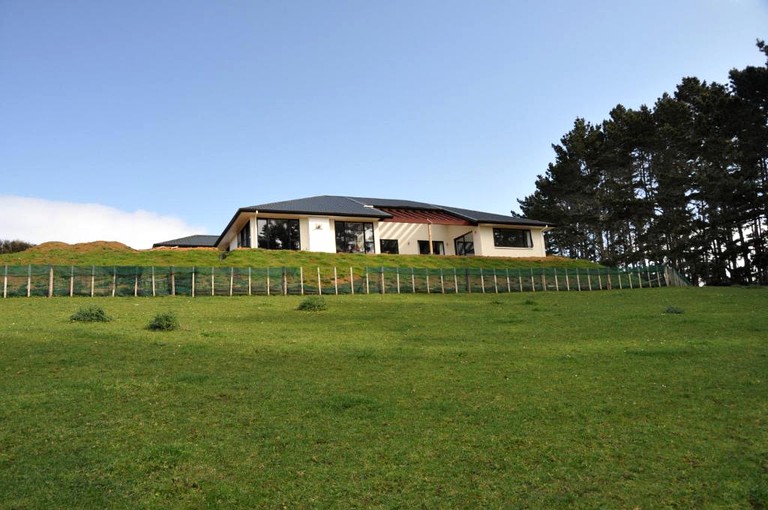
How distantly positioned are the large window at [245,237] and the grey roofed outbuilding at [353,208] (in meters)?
1.11

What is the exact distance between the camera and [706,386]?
1122cm

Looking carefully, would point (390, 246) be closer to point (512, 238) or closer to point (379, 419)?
point (512, 238)

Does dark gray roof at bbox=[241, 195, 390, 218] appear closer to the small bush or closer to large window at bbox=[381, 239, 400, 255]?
large window at bbox=[381, 239, 400, 255]

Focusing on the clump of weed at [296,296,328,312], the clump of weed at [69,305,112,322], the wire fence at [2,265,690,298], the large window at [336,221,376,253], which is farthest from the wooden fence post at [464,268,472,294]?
the clump of weed at [69,305,112,322]

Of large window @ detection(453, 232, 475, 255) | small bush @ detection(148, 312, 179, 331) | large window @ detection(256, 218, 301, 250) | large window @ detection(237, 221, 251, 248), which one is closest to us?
small bush @ detection(148, 312, 179, 331)

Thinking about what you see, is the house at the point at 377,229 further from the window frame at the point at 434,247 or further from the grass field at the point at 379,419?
the grass field at the point at 379,419

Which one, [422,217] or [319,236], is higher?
[422,217]

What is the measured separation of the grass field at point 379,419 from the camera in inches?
267

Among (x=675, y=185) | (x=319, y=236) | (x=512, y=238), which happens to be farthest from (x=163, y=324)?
(x=675, y=185)

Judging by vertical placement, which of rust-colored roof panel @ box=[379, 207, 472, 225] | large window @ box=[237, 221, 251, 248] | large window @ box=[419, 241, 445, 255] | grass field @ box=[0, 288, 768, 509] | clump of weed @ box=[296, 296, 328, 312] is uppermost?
rust-colored roof panel @ box=[379, 207, 472, 225]

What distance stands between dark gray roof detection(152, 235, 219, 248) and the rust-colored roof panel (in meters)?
24.5

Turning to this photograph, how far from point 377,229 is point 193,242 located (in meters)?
29.2

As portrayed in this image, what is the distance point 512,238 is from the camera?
169ft

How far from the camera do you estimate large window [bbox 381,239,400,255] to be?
163ft
